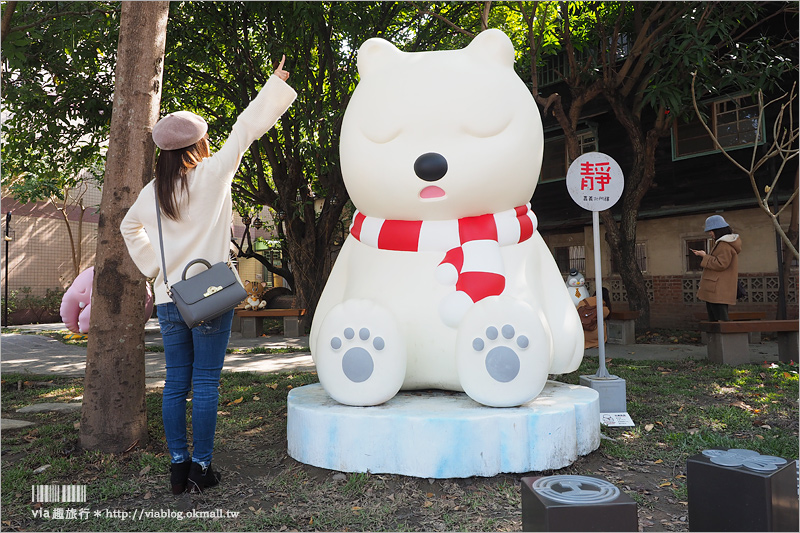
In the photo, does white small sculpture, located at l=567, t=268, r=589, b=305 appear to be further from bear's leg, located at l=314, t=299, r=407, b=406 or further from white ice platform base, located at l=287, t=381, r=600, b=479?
bear's leg, located at l=314, t=299, r=407, b=406

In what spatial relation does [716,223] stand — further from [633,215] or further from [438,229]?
[438,229]

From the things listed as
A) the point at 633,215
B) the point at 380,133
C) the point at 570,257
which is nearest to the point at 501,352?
the point at 380,133

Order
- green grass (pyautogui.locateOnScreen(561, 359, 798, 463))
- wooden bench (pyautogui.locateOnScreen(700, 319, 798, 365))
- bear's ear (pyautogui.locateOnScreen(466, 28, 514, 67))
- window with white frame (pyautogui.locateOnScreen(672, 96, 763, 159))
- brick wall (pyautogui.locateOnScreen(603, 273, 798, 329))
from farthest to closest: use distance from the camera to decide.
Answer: window with white frame (pyautogui.locateOnScreen(672, 96, 763, 159)), brick wall (pyautogui.locateOnScreen(603, 273, 798, 329)), wooden bench (pyautogui.locateOnScreen(700, 319, 798, 365)), green grass (pyautogui.locateOnScreen(561, 359, 798, 463)), bear's ear (pyautogui.locateOnScreen(466, 28, 514, 67))

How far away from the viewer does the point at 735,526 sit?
76.1 inches

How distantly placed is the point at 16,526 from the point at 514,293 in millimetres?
2679

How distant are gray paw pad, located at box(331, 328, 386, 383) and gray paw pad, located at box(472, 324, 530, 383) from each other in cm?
53

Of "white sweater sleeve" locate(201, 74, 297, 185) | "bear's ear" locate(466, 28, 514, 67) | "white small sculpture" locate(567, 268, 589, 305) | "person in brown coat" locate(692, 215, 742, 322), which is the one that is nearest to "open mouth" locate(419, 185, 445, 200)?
"bear's ear" locate(466, 28, 514, 67)

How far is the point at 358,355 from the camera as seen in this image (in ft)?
10.0

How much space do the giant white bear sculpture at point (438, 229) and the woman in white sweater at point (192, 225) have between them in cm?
63

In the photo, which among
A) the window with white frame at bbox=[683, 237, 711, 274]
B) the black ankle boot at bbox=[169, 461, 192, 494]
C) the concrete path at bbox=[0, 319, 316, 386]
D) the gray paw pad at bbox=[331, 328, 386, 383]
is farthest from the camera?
the window with white frame at bbox=[683, 237, 711, 274]

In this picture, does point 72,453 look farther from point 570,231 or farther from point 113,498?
point 570,231

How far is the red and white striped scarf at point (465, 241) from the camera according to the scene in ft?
10.9

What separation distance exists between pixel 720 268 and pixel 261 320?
8239 mm

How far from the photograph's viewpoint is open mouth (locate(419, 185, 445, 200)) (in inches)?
132
